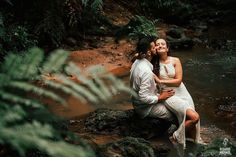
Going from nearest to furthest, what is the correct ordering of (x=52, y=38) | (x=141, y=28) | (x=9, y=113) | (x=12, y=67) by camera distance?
1. (x=9, y=113)
2. (x=12, y=67)
3. (x=52, y=38)
4. (x=141, y=28)

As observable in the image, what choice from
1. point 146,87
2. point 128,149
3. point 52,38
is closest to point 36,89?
point 128,149

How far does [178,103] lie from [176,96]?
18 cm

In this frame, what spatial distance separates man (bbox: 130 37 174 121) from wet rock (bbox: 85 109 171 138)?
13 centimetres

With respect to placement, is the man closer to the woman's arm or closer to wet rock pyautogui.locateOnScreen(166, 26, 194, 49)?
the woman's arm

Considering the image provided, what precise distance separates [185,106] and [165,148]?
2.75ft

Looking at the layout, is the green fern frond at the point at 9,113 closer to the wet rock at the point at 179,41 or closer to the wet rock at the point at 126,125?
the wet rock at the point at 126,125

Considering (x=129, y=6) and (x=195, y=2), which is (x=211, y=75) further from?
(x=195, y=2)

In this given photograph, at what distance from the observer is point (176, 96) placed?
20.0 feet

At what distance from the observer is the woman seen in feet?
19.5

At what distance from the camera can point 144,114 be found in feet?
19.8

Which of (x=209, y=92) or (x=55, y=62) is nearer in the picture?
(x=55, y=62)

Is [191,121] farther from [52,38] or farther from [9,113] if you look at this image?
[52,38]

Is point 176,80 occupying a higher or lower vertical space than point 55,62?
lower

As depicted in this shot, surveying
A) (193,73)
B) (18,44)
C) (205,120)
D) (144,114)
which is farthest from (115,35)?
(144,114)
